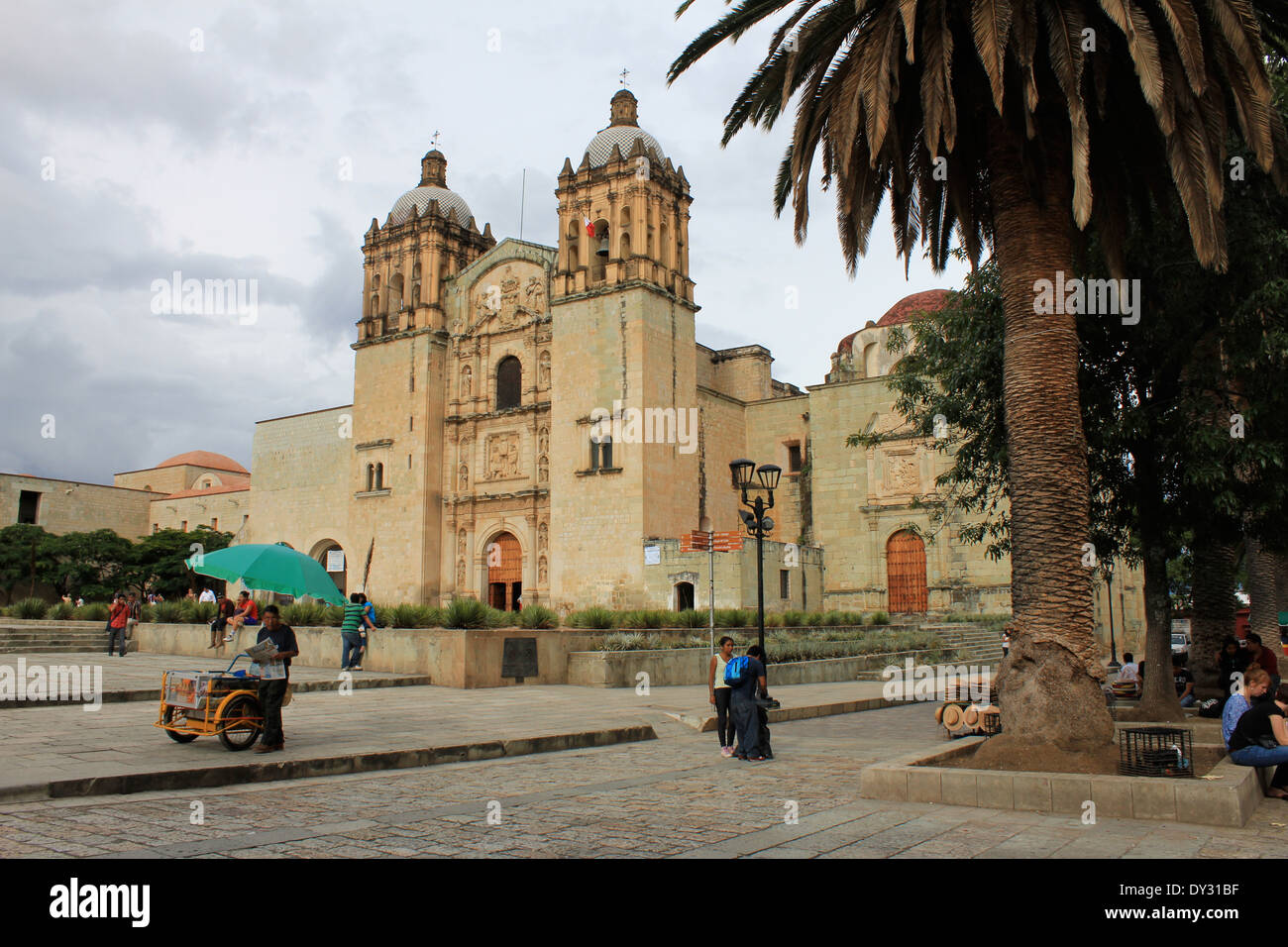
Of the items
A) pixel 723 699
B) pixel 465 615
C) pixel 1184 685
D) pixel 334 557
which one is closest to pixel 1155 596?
pixel 1184 685

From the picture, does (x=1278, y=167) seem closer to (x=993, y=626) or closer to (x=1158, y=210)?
(x=1158, y=210)

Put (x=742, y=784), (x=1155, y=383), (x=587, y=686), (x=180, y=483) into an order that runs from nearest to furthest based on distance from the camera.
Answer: (x=742, y=784) → (x=1155, y=383) → (x=587, y=686) → (x=180, y=483)

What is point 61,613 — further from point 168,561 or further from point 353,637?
point 168,561

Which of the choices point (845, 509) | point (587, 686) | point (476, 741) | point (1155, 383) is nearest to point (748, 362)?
point (845, 509)

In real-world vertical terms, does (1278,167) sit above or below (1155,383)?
above

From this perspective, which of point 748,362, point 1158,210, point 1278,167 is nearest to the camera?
point 1278,167

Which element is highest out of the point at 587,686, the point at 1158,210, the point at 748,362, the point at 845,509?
the point at 748,362

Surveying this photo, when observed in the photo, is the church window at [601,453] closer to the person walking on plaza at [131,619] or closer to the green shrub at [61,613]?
the person walking on plaza at [131,619]

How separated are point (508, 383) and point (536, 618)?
20862mm

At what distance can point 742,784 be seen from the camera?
857 cm

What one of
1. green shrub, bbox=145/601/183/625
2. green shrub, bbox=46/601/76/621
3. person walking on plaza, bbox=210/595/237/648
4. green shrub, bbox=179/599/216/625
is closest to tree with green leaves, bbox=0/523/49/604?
green shrub, bbox=46/601/76/621

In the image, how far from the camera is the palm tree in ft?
26.9

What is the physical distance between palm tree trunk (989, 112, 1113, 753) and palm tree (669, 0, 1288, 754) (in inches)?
0.6

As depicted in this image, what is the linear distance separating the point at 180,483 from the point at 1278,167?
66278 mm
